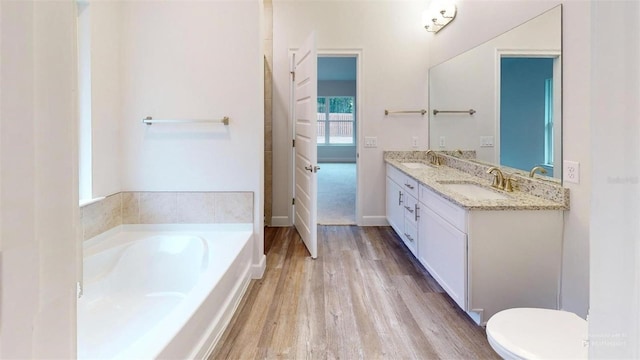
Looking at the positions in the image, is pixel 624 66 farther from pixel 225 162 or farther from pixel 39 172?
pixel 225 162

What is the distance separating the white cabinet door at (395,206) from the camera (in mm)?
3848

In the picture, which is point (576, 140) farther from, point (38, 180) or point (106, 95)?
point (106, 95)

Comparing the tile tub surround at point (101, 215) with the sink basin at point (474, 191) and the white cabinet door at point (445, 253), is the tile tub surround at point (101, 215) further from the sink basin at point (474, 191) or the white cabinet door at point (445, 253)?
the sink basin at point (474, 191)

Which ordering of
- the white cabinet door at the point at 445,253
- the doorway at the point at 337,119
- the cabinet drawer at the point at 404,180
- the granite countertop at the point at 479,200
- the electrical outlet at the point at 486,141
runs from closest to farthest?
the granite countertop at the point at 479,200 → the white cabinet door at the point at 445,253 → the electrical outlet at the point at 486,141 → the cabinet drawer at the point at 404,180 → the doorway at the point at 337,119

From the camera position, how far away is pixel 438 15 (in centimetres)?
411

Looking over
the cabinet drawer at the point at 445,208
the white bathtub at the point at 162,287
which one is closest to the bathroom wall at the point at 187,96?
the white bathtub at the point at 162,287

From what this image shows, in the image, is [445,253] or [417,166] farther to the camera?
[417,166]

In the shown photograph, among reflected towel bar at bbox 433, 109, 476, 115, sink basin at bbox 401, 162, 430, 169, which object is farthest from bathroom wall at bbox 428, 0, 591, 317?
sink basin at bbox 401, 162, 430, 169

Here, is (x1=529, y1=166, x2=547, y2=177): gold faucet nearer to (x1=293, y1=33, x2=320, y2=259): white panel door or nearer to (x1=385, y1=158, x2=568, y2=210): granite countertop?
(x1=385, y1=158, x2=568, y2=210): granite countertop

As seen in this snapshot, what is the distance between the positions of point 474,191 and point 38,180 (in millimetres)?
3002

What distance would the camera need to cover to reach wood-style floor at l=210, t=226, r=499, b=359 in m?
2.01

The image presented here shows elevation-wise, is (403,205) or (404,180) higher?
(404,180)

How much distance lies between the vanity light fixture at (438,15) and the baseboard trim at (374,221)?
91.1 inches

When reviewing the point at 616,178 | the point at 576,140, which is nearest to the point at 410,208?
the point at 576,140
